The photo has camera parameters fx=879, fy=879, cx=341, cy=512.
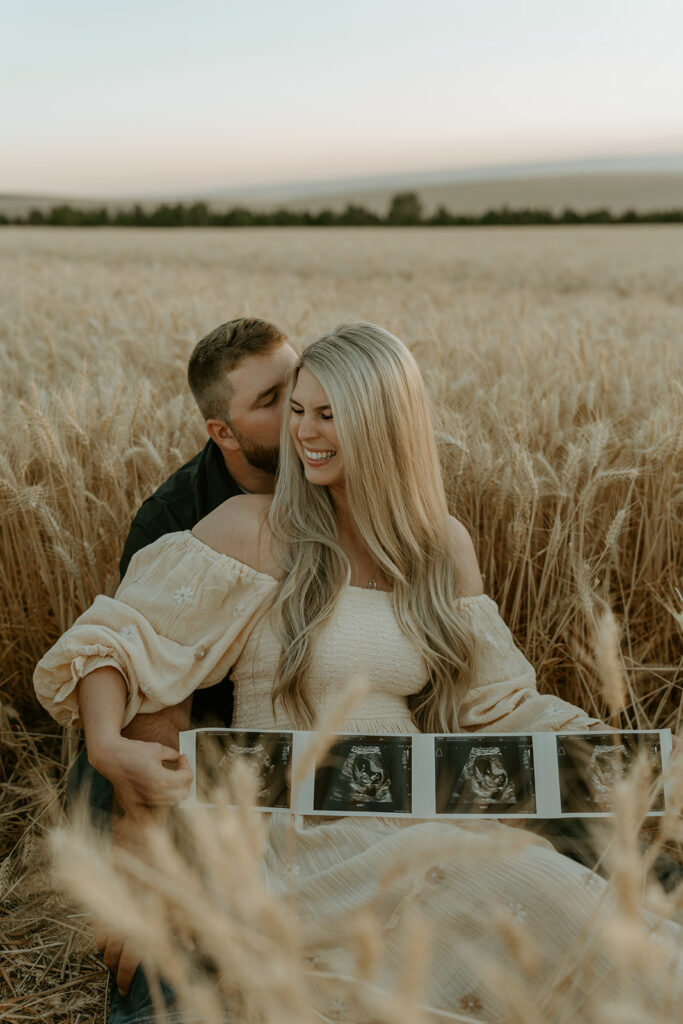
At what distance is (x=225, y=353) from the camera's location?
212 cm

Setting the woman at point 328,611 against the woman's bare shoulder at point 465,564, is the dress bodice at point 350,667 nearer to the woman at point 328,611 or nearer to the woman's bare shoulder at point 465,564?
the woman at point 328,611

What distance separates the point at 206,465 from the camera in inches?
85.7

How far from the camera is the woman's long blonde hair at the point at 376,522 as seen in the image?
1.75 metres

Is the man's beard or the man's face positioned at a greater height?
the man's face

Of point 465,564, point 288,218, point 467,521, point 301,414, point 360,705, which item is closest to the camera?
point 360,705

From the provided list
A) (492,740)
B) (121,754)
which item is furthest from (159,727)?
(492,740)

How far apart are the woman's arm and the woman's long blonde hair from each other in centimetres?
25

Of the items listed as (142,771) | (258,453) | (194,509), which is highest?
(258,453)

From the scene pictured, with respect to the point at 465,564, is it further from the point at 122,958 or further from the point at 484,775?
the point at 122,958

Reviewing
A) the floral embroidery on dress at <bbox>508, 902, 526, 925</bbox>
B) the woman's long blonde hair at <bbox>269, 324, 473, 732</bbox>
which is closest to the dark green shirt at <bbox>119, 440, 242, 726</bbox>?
the woman's long blonde hair at <bbox>269, 324, 473, 732</bbox>

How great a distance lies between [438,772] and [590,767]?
0.27m

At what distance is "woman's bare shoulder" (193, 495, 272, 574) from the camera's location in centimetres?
180

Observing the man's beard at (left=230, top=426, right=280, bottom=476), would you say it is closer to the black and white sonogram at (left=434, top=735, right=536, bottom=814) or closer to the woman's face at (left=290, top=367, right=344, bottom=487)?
the woman's face at (left=290, top=367, right=344, bottom=487)

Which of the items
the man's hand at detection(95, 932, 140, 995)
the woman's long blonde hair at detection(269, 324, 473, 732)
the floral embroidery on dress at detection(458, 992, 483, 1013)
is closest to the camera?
the floral embroidery on dress at detection(458, 992, 483, 1013)
